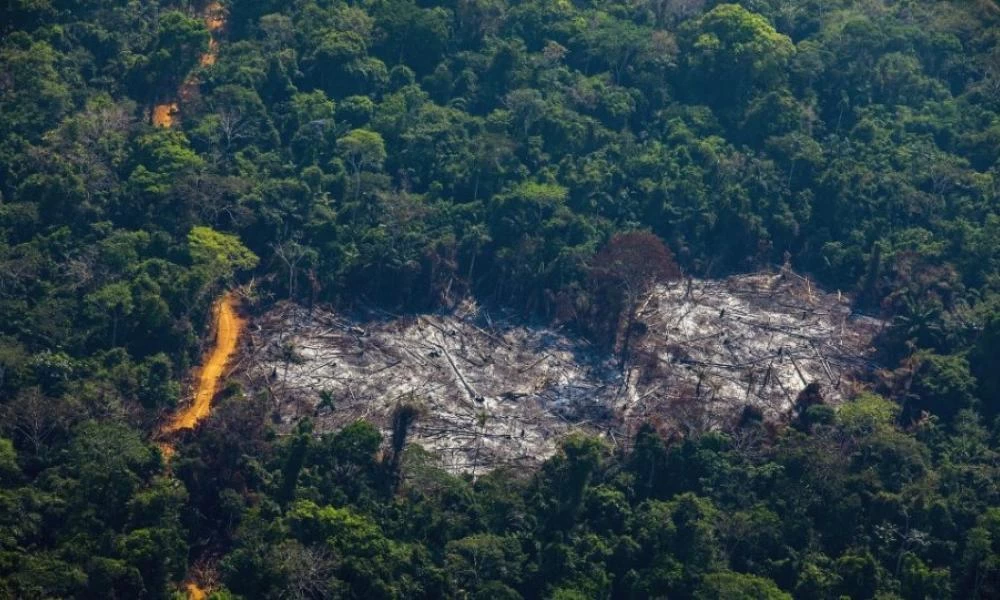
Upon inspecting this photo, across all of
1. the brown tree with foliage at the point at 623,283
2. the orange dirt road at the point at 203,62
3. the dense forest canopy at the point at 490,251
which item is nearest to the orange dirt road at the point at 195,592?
the dense forest canopy at the point at 490,251

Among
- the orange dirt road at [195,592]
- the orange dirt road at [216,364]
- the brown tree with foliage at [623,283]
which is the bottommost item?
the orange dirt road at [195,592]

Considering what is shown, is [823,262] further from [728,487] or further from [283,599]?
[283,599]

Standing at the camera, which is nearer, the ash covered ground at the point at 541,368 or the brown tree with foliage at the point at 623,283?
the ash covered ground at the point at 541,368

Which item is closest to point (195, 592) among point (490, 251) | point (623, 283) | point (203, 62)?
point (490, 251)

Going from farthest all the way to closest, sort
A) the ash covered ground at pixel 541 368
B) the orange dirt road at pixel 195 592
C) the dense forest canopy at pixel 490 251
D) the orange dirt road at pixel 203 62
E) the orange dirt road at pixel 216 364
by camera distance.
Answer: the orange dirt road at pixel 203 62 < the ash covered ground at pixel 541 368 < the orange dirt road at pixel 216 364 < the dense forest canopy at pixel 490 251 < the orange dirt road at pixel 195 592

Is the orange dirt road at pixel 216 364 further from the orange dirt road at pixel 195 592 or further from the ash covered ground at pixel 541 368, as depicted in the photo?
the orange dirt road at pixel 195 592

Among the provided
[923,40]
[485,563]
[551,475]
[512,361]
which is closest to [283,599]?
[485,563]

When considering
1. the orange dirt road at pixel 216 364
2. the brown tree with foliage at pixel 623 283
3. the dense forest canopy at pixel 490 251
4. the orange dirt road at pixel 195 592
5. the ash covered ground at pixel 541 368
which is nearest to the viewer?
the orange dirt road at pixel 195 592
